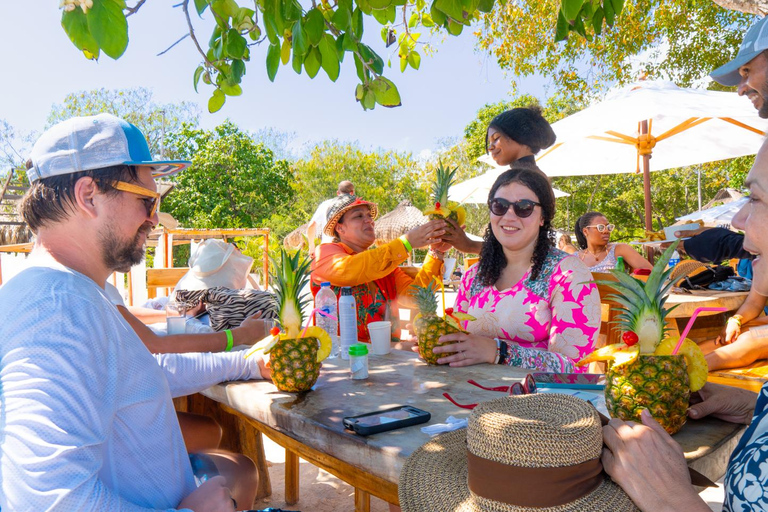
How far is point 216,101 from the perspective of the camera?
9.31 ft

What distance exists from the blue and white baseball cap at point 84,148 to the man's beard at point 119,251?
247 millimetres

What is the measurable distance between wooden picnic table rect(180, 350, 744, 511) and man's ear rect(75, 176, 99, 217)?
1.04 meters

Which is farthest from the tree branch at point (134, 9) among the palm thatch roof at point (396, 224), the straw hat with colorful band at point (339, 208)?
the palm thatch roof at point (396, 224)

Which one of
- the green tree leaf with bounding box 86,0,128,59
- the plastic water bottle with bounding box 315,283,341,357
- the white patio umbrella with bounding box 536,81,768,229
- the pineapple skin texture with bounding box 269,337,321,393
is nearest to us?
the green tree leaf with bounding box 86,0,128,59

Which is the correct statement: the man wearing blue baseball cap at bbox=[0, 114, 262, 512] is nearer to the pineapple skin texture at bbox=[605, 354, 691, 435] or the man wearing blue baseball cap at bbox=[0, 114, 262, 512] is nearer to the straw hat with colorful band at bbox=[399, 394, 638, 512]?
the straw hat with colorful band at bbox=[399, 394, 638, 512]

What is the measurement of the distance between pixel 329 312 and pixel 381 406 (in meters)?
1.29

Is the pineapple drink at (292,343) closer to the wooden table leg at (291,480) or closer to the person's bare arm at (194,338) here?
the person's bare arm at (194,338)

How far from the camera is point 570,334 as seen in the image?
2.73m

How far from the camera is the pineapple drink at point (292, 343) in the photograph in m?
2.29

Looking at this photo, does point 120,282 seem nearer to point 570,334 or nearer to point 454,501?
point 570,334

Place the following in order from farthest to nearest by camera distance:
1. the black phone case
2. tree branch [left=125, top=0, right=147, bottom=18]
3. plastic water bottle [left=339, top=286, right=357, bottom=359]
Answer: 1. plastic water bottle [left=339, top=286, right=357, bottom=359]
2. tree branch [left=125, top=0, right=147, bottom=18]
3. the black phone case

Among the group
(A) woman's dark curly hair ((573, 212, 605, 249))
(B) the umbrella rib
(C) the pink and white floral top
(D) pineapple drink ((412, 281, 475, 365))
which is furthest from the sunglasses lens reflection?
(B) the umbrella rib

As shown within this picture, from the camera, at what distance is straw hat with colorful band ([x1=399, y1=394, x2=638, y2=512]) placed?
3.53 feet

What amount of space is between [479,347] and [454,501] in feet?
4.76
